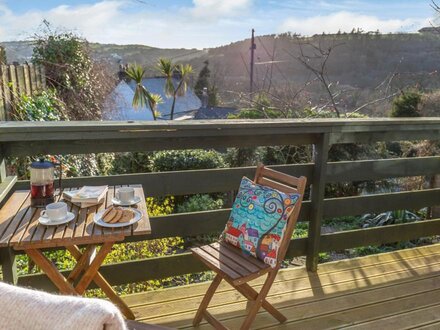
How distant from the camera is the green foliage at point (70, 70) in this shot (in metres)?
6.45

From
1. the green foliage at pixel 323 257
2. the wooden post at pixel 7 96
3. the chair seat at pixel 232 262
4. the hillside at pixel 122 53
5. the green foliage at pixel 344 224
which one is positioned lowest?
the green foliage at pixel 344 224

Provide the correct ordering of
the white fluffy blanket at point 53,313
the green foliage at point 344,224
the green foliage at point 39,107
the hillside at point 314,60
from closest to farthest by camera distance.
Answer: the white fluffy blanket at point 53,313
the green foliage at point 39,107
the green foliage at point 344,224
the hillside at point 314,60

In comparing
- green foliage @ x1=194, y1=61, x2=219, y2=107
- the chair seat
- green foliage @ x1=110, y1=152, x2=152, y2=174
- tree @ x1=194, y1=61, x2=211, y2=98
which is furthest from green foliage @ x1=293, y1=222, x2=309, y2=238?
tree @ x1=194, y1=61, x2=211, y2=98

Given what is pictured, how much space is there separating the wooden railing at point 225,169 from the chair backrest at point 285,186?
0.26 meters

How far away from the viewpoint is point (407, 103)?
8.63 metres

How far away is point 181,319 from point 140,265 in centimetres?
40

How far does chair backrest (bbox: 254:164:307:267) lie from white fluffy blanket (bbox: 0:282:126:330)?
51.5 inches

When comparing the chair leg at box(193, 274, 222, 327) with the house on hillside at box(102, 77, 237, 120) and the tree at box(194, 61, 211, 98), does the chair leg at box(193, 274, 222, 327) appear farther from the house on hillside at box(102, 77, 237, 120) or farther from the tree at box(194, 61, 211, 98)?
the tree at box(194, 61, 211, 98)

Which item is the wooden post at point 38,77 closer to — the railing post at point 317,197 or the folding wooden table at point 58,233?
the folding wooden table at point 58,233

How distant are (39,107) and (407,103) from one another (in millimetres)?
7556

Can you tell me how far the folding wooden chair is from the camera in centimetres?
178

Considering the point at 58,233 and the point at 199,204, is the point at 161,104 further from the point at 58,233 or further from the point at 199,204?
the point at 58,233

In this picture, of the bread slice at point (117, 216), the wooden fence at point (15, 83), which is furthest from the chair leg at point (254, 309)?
the wooden fence at point (15, 83)

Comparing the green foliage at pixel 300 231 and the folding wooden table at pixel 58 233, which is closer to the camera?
the folding wooden table at pixel 58 233
